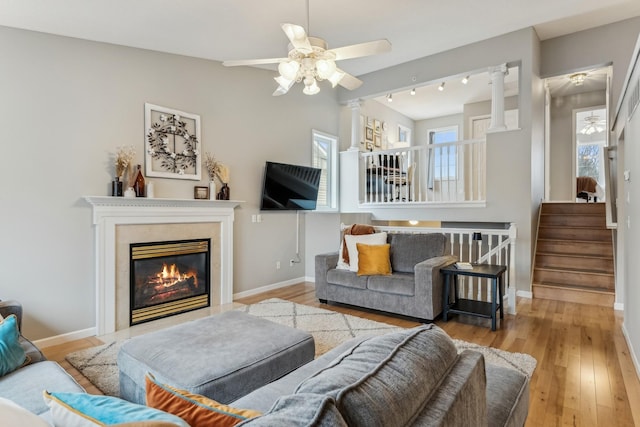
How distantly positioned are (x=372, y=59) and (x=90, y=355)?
5.10 metres

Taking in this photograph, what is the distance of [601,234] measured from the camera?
5246mm

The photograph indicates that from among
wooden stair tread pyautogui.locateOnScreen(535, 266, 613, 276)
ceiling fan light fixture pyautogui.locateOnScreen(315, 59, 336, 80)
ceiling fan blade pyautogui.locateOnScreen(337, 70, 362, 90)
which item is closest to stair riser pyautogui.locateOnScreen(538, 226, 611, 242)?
wooden stair tread pyautogui.locateOnScreen(535, 266, 613, 276)

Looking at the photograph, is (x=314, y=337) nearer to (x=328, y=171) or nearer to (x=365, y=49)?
(x=365, y=49)

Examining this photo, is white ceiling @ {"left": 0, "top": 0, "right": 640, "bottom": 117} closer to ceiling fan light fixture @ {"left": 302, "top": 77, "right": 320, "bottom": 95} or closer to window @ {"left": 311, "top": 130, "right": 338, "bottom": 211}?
ceiling fan light fixture @ {"left": 302, "top": 77, "right": 320, "bottom": 95}

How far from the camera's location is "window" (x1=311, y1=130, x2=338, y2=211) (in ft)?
20.5

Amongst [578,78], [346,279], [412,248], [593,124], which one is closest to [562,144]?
[593,124]

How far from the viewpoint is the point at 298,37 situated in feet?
7.64

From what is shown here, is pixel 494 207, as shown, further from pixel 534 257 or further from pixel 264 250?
pixel 264 250

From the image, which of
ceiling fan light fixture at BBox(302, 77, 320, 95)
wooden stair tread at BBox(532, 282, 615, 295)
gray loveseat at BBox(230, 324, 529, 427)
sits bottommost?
wooden stair tread at BBox(532, 282, 615, 295)

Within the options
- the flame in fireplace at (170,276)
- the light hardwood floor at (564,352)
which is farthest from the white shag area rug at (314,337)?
the flame in fireplace at (170,276)

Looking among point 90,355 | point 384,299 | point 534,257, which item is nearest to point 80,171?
point 90,355

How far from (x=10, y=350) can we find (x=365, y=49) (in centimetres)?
273

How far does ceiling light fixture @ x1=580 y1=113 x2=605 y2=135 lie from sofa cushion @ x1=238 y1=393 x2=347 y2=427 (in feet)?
30.2

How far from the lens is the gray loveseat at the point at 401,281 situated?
11.9 ft
